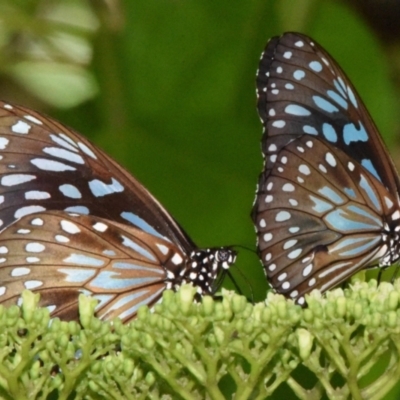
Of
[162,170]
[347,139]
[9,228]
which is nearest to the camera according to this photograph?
[9,228]

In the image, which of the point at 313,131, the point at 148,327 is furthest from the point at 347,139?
the point at 148,327

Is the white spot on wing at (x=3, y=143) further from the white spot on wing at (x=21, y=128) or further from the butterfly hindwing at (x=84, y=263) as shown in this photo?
the butterfly hindwing at (x=84, y=263)

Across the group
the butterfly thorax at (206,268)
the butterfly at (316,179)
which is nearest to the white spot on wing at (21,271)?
the butterfly thorax at (206,268)

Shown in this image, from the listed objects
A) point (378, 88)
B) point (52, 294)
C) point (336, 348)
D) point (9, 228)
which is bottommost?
point (336, 348)

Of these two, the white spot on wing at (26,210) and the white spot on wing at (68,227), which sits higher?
the white spot on wing at (26,210)

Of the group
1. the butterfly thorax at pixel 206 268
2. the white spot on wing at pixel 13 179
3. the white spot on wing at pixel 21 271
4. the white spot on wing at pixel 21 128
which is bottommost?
the butterfly thorax at pixel 206 268

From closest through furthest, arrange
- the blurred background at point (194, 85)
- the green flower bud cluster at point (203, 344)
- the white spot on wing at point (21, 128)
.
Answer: the green flower bud cluster at point (203, 344), the white spot on wing at point (21, 128), the blurred background at point (194, 85)

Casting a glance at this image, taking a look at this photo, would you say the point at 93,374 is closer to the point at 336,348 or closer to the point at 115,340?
the point at 115,340
